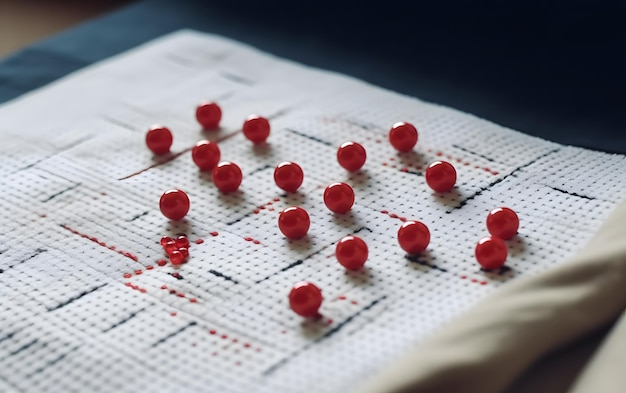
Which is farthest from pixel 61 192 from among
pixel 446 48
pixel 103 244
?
pixel 446 48

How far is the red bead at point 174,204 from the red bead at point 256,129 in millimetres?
159

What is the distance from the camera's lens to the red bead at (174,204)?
789 mm

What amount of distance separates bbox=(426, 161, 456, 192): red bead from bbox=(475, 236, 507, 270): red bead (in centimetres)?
12

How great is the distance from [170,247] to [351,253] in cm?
18

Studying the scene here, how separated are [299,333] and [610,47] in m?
0.64

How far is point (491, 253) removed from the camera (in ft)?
2.24

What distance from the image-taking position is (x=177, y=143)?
950 millimetres

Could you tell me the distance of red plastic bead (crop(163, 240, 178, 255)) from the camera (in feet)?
2.45

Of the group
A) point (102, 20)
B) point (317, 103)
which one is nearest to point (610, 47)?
point (317, 103)

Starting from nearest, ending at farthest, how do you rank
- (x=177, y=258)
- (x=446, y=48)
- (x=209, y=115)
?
1. (x=177, y=258)
2. (x=209, y=115)
3. (x=446, y=48)

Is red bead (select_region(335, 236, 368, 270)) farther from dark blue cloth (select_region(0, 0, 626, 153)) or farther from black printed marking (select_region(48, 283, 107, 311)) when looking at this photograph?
dark blue cloth (select_region(0, 0, 626, 153))

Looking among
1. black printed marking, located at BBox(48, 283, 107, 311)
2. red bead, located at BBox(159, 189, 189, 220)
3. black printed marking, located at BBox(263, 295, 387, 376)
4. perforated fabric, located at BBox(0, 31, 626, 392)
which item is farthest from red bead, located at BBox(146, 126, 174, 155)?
black printed marking, located at BBox(263, 295, 387, 376)

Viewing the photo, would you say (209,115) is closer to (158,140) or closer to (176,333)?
(158,140)

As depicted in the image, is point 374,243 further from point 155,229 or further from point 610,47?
point 610,47
